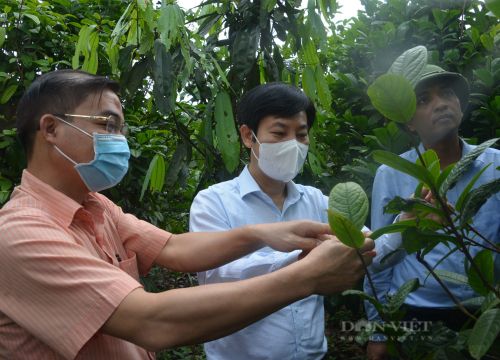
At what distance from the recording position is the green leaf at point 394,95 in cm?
89

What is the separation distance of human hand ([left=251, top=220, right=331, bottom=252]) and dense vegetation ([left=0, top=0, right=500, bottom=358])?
86 centimetres

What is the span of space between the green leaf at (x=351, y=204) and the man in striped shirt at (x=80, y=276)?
140 millimetres

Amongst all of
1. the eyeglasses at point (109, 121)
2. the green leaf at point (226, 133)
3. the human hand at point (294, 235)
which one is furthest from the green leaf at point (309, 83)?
the eyeglasses at point (109, 121)

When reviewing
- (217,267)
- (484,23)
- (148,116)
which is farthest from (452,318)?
(148,116)

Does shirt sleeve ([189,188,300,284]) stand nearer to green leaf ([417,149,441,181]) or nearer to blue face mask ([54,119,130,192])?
→ blue face mask ([54,119,130,192])

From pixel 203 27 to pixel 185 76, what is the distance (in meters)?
0.50

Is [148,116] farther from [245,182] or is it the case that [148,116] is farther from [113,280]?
[113,280]

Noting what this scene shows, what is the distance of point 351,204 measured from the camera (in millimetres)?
1051

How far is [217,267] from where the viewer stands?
1733 mm

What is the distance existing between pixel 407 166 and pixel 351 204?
0.13 meters

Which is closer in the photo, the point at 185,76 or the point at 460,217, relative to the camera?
the point at 460,217

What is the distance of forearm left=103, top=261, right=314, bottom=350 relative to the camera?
116cm

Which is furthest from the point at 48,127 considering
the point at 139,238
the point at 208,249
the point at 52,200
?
the point at 208,249

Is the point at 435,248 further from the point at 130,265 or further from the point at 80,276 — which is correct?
the point at 80,276
